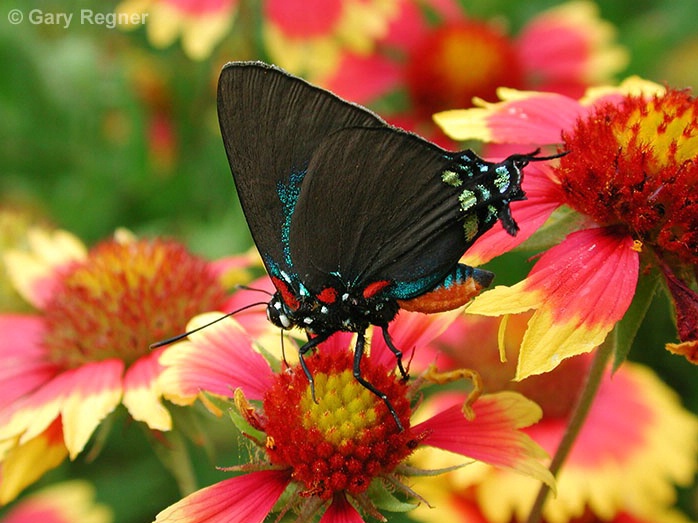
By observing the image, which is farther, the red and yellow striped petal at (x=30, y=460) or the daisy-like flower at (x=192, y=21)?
the daisy-like flower at (x=192, y=21)

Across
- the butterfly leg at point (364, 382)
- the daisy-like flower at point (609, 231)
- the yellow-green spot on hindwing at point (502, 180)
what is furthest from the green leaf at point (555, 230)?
the butterfly leg at point (364, 382)

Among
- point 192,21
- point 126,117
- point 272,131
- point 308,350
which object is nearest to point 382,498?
point 308,350

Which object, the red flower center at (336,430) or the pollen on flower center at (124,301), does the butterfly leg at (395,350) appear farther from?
the pollen on flower center at (124,301)

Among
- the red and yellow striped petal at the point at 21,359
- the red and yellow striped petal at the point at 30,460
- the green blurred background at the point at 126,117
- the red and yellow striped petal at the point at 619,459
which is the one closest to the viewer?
the red and yellow striped petal at the point at 30,460

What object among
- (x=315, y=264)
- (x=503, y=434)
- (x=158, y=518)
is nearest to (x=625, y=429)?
(x=503, y=434)

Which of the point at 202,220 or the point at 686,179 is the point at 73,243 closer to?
the point at 202,220

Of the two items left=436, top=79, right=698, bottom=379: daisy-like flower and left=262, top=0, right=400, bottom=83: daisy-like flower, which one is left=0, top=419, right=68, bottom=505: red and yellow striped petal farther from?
left=262, top=0, right=400, bottom=83: daisy-like flower
